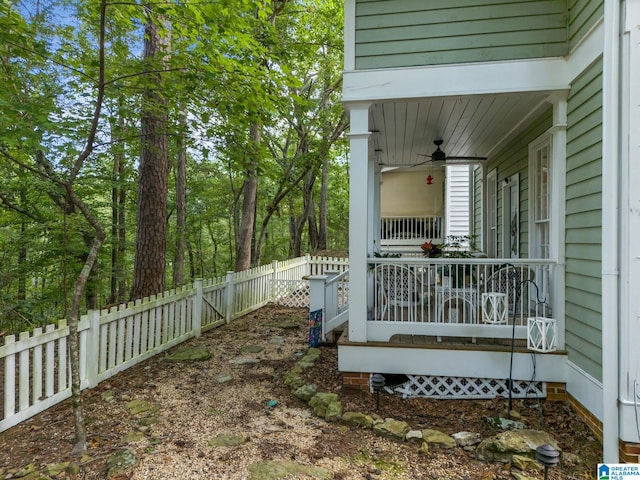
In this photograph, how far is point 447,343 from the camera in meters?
4.25

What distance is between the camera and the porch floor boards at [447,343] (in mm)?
3958

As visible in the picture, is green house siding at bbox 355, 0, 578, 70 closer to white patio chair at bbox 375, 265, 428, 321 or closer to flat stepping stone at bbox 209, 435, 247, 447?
white patio chair at bbox 375, 265, 428, 321

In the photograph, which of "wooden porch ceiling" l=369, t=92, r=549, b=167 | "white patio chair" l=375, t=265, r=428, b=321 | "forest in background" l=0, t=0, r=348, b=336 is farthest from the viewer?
"wooden porch ceiling" l=369, t=92, r=549, b=167

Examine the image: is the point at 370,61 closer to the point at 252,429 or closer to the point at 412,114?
the point at 412,114

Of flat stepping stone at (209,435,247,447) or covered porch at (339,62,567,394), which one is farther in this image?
covered porch at (339,62,567,394)

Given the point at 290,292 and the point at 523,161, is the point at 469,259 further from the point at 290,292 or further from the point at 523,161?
the point at 290,292

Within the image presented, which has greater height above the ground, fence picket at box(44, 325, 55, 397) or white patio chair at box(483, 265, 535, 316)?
white patio chair at box(483, 265, 535, 316)

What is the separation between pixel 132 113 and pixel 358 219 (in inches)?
108

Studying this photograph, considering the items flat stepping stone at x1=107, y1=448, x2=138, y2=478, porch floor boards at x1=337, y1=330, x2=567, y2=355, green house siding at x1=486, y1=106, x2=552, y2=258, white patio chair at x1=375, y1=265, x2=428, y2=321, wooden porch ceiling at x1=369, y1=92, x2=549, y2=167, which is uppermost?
wooden porch ceiling at x1=369, y1=92, x2=549, y2=167

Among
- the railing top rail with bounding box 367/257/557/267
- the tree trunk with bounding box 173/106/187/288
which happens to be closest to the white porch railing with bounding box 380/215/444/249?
the railing top rail with bounding box 367/257/557/267

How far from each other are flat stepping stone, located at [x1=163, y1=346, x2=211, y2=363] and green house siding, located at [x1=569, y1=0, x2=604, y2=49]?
5844mm

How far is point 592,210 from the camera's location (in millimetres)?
3293

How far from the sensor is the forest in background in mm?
3609

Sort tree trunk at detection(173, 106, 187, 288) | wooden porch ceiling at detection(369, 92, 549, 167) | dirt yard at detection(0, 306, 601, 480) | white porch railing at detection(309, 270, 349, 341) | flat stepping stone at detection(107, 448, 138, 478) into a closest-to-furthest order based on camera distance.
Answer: flat stepping stone at detection(107, 448, 138, 478) < dirt yard at detection(0, 306, 601, 480) < wooden porch ceiling at detection(369, 92, 549, 167) < white porch railing at detection(309, 270, 349, 341) < tree trunk at detection(173, 106, 187, 288)
